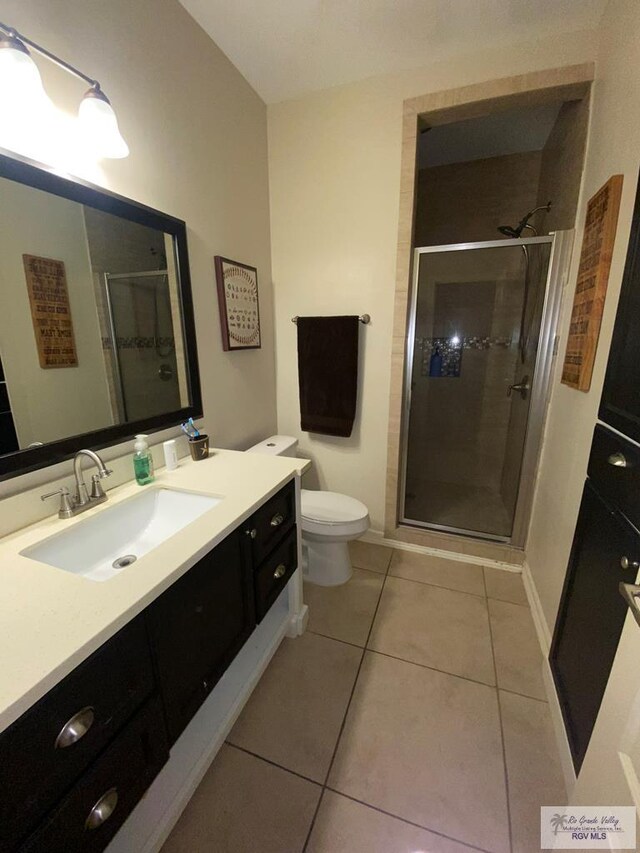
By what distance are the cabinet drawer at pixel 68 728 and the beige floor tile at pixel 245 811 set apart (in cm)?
57

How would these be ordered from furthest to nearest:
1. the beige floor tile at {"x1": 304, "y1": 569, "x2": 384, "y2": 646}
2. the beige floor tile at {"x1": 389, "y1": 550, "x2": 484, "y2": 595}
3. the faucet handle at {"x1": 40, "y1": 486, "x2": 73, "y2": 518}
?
the beige floor tile at {"x1": 389, "y1": 550, "x2": 484, "y2": 595} < the beige floor tile at {"x1": 304, "y1": 569, "x2": 384, "y2": 646} < the faucet handle at {"x1": 40, "y1": 486, "x2": 73, "y2": 518}

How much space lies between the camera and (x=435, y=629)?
1.63 m

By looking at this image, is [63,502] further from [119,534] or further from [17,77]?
[17,77]

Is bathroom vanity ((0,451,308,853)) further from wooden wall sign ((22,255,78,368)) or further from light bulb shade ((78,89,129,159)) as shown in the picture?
light bulb shade ((78,89,129,159))

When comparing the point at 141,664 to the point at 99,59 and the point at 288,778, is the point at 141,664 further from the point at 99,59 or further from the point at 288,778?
the point at 99,59

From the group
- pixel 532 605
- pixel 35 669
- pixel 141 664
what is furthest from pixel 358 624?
pixel 35 669

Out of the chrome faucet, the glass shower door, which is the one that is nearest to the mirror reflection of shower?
the glass shower door

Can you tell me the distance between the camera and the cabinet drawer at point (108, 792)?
598 millimetres

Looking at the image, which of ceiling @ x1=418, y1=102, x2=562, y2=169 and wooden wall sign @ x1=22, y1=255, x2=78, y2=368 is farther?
ceiling @ x1=418, y1=102, x2=562, y2=169

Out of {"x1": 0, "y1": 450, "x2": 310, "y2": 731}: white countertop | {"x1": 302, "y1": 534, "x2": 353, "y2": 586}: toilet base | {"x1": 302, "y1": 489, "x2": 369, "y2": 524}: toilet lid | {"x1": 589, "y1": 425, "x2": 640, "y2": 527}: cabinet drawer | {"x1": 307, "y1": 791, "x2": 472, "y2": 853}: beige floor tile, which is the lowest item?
{"x1": 307, "y1": 791, "x2": 472, "y2": 853}: beige floor tile

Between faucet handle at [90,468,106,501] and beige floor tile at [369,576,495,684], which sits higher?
faucet handle at [90,468,106,501]

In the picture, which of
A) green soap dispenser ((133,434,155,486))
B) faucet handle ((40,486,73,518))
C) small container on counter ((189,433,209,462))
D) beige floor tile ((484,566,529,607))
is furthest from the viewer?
beige floor tile ((484,566,529,607))

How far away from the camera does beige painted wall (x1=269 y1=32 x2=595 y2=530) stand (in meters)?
1.73

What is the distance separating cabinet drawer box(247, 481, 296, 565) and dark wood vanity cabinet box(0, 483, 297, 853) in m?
0.01
